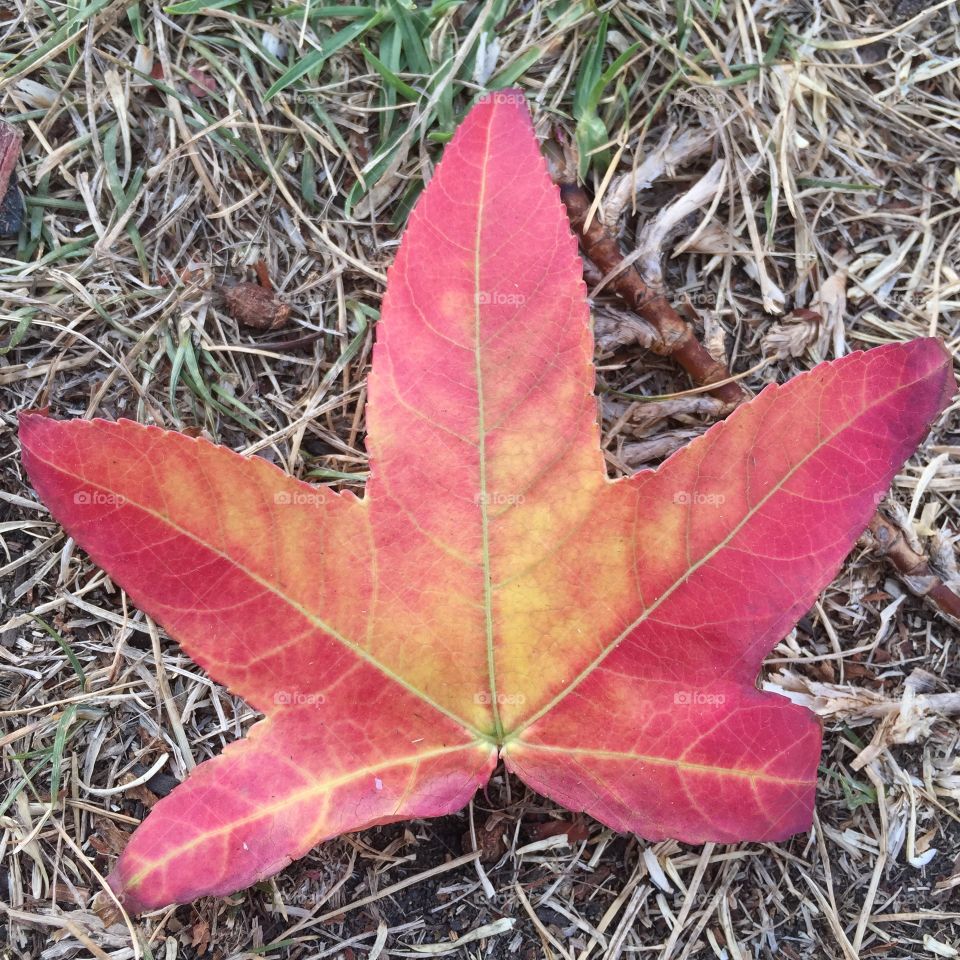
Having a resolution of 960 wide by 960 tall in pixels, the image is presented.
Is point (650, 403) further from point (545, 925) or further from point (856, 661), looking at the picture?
point (545, 925)

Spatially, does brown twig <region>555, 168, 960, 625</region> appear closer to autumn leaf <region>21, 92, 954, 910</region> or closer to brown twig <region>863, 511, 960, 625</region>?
brown twig <region>863, 511, 960, 625</region>

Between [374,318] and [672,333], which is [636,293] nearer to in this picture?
[672,333]

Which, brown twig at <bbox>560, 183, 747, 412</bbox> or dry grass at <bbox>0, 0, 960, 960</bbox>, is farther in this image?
brown twig at <bbox>560, 183, 747, 412</bbox>

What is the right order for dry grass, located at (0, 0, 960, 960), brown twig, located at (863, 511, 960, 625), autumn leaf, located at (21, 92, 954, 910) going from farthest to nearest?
1. brown twig, located at (863, 511, 960, 625)
2. dry grass, located at (0, 0, 960, 960)
3. autumn leaf, located at (21, 92, 954, 910)

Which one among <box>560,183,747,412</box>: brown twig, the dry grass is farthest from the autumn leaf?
<box>560,183,747,412</box>: brown twig

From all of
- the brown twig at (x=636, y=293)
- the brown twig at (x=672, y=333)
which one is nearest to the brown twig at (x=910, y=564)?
the brown twig at (x=672, y=333)

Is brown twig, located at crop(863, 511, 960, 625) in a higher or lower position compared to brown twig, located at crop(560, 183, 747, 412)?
lower

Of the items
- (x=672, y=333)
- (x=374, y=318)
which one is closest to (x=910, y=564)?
(x=672, y=333)
